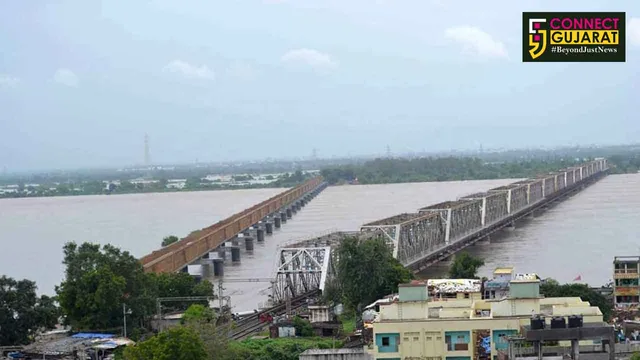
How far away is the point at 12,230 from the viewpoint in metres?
47.0

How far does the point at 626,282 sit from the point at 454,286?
12.2 ft

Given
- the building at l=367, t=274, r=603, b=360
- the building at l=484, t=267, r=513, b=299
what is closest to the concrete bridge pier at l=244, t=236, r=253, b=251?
the building at l=484, t=267, r=513, b=299

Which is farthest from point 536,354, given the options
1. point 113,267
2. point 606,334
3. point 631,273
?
point 113,267

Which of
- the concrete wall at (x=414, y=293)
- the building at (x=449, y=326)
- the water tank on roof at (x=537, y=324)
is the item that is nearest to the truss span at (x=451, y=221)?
the concrete wall at (x=414, y=293)

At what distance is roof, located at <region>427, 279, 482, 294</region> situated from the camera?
14.4m

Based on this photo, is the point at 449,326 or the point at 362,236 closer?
the point at 449,326

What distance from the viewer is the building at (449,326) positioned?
10.3 meters

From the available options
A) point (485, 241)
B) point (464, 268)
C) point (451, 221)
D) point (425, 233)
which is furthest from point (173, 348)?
point (485, 241)

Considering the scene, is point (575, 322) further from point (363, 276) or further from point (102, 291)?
point (102, 291)

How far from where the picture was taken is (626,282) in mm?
17109

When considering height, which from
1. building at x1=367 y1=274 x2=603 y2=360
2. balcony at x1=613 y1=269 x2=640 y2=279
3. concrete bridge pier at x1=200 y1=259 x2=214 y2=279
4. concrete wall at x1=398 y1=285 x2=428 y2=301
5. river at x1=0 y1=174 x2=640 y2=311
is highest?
concrete wall at x1=398 y1=285 x2=428 y2=301

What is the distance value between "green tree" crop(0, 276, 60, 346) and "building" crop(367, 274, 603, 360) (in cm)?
735

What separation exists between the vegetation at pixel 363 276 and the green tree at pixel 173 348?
557 cm

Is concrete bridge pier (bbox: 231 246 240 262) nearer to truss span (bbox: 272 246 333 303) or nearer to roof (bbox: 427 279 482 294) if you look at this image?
truss span (bbox: 272 246 333 303)
